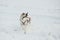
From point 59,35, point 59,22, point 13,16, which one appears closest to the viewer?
point 59,35

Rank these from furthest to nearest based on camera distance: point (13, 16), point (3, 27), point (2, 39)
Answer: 1. point (13, 16)
2. point (3, 27)
3. point (2, 39)

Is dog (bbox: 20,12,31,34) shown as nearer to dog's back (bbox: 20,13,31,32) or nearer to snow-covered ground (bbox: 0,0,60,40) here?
dog's back (bbox: 20,13,31,32)

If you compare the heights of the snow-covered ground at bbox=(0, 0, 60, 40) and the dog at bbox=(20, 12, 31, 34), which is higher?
the dog at bbox=(20, 12, 31, 34)

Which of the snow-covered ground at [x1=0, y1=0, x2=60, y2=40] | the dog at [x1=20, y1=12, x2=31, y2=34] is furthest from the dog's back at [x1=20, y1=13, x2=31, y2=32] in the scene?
the snow-covered ground at [x1=0, y1=0, x2=60, y2=40]

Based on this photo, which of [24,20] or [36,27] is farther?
[36,27]

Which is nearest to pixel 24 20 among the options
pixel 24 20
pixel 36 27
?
pixel 24 20

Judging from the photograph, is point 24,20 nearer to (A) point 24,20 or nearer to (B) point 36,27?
(A) point 24,20

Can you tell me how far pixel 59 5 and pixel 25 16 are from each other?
363 centimetres

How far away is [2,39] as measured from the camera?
12.2 feet

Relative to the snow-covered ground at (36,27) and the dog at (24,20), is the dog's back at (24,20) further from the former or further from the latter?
the snow-covered ground at (36,27)

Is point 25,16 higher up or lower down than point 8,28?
higher up

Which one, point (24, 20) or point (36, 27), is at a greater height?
point (24, 20)

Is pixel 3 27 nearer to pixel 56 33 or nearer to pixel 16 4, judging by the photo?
pixel 56 33

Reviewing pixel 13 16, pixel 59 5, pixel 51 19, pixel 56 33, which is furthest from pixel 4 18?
pixel 59 5
